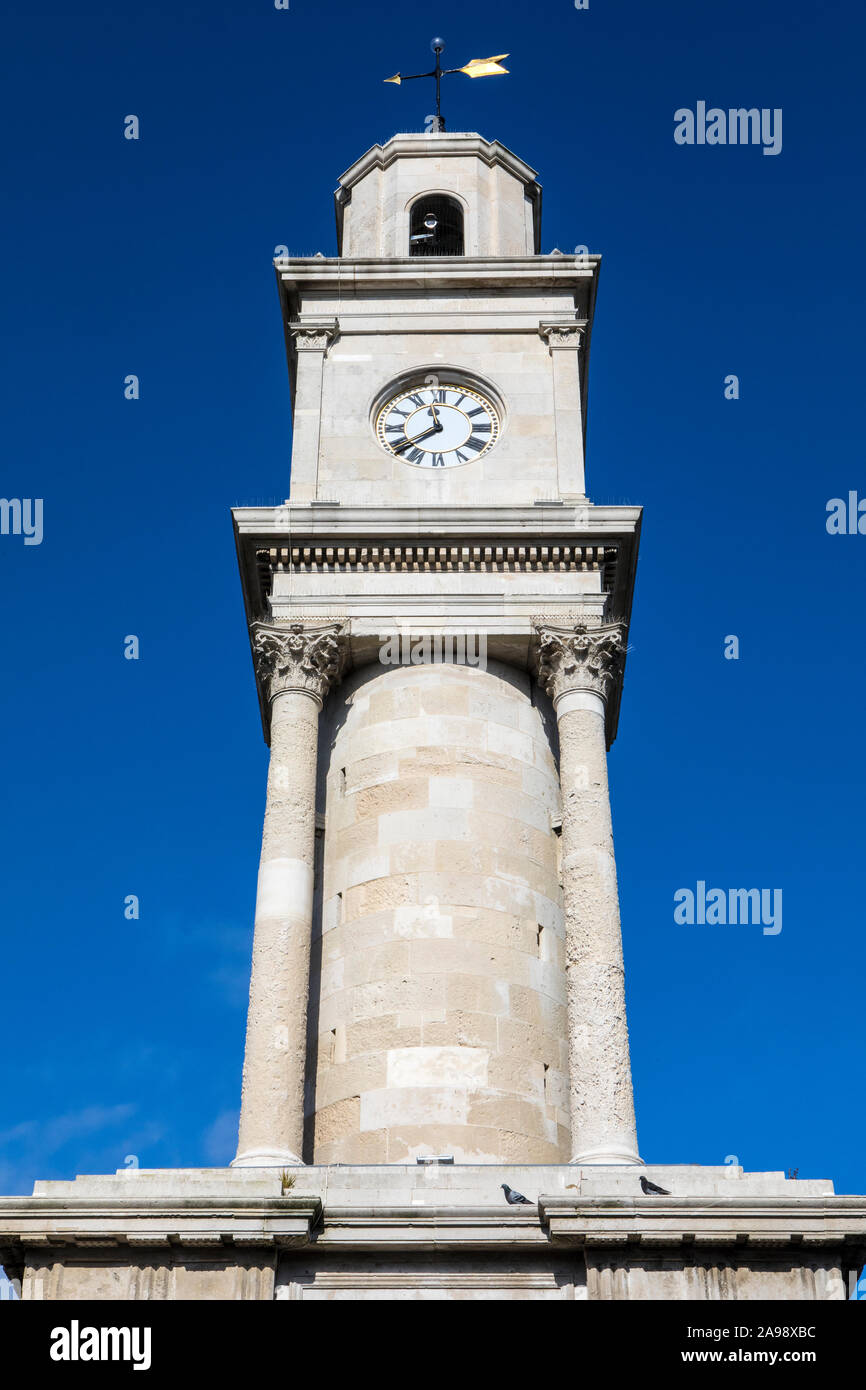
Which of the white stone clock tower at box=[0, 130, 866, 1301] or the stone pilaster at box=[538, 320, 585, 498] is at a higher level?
the stone pilaster at box=[538, 320, 585, 498]

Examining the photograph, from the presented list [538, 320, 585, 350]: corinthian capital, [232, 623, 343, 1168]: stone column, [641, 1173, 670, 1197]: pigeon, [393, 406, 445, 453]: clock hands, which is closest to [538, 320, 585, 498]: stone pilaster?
[538, 320, 585, 350]: corinthian capital

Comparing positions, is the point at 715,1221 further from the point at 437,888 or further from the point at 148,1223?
the point at 437,888

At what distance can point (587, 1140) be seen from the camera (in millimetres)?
31641

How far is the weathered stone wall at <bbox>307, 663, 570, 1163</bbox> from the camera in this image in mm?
33156

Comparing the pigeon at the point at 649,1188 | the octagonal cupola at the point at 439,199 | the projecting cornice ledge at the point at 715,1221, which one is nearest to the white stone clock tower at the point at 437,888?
the projecting cornice ledge at the point at 715,1221

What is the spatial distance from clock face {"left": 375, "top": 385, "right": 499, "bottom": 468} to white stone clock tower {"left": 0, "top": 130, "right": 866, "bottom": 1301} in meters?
0.09

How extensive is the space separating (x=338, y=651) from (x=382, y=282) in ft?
40.7

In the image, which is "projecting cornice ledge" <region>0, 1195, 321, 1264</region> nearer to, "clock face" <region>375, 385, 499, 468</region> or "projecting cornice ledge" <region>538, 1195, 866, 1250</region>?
"projecting cornice ledge" <region>538, 1195, 866, 1250</region>

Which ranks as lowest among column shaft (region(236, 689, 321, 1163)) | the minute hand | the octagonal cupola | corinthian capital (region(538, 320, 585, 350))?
column shaft (region(236, 689, 321, 1163))

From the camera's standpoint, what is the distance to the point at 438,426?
43500 millimetres

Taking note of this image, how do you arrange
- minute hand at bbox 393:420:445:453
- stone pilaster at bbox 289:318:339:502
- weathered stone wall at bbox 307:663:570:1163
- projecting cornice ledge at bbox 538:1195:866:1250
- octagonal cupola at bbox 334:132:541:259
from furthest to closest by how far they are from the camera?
octagonal cupola at bbox 334:132:541:259, minute hand at bbox 393:420:445:453, stone pilaster at bbox 289:318:339:502, weathered stone wall at bbox 307:663:570:1163, projecting cornice ledge at bbox 538:1195:866:1250

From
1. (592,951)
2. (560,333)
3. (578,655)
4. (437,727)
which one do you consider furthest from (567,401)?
(592,951)

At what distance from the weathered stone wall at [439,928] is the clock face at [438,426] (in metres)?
6.53

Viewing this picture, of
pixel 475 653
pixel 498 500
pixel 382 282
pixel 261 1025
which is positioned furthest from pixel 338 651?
pixel 382 282
